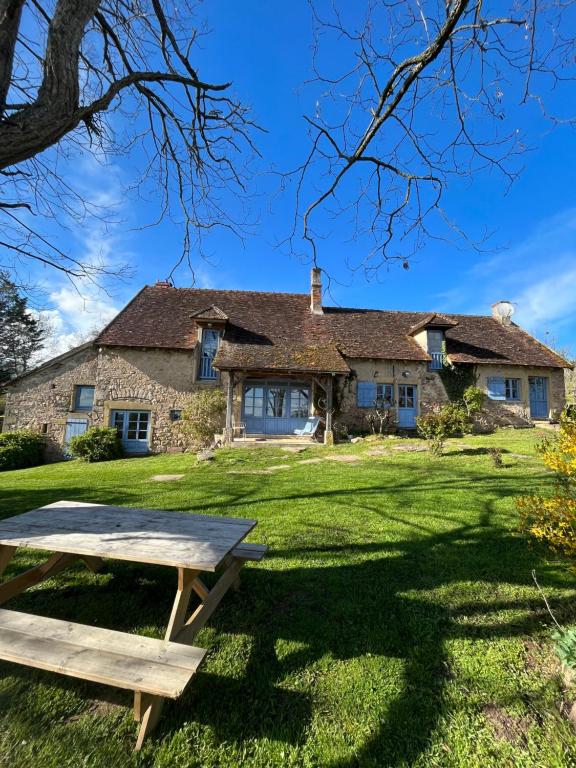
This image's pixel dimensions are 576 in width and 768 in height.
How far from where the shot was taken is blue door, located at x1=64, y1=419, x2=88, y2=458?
13641 mm

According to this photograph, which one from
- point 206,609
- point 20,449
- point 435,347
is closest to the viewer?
point 206,609

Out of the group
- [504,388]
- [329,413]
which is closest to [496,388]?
[504,388]

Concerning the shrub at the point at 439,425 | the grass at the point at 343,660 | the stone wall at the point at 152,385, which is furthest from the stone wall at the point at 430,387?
the grass at the point at 343,660

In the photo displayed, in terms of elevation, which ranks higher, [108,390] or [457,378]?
[457,378]

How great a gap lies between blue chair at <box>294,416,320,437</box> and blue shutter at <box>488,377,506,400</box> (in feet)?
25.8

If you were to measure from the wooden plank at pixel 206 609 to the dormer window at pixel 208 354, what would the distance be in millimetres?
12178

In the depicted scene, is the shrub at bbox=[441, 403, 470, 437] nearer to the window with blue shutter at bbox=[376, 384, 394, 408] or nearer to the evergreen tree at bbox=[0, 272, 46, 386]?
the window with blue shutter at bbox=[376, 384, 394, 408]

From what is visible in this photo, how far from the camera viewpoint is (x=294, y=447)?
38.7ft

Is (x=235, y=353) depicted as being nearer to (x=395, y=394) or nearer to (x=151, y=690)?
(x=395, y=394)

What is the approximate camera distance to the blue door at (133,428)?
544 inches

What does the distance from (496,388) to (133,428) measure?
609 inches

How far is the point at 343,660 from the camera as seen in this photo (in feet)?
6.96

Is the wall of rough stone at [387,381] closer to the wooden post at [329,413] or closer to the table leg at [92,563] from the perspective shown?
the wooden post at [329,413]

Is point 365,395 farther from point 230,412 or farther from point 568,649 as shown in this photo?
point 568,649
